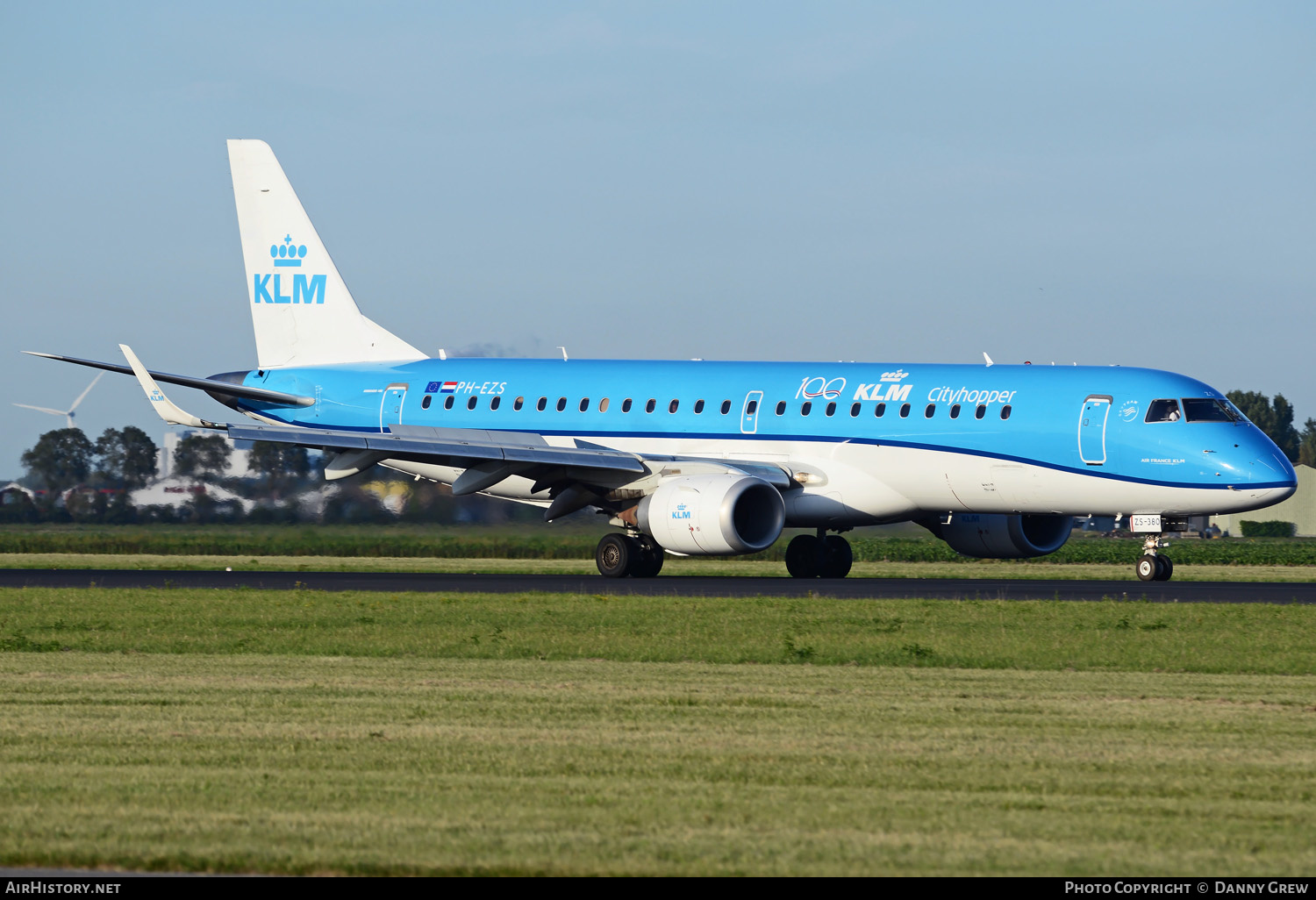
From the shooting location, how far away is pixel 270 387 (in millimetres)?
37562

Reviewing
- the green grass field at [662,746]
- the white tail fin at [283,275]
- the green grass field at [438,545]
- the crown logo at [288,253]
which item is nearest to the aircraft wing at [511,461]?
the green grass field at [438,545]

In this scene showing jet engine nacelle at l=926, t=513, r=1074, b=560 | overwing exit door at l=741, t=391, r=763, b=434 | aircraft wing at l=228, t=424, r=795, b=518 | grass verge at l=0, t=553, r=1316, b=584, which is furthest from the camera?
grass verge at l=0, t=553, r=1316, b=584

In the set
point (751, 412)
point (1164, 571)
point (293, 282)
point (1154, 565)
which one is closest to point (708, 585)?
point (751, 412)

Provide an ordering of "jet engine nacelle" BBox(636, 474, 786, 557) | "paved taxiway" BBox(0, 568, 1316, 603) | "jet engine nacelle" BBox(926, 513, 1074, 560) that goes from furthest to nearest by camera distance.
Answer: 1. "jet engine nacelle" BBox(926, 513, 1074, 560)
2. "jet engine nacelle" BBox(636, 474, 786, 557)
3. "paved taxiway" BBox(0, 568, 1316, 603)

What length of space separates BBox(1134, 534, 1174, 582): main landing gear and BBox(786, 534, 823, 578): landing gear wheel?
21.1 feet

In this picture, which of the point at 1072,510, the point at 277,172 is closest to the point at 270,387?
the point at 277,172

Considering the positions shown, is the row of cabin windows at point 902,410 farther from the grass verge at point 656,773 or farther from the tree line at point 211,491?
the grass verge at point 656,773

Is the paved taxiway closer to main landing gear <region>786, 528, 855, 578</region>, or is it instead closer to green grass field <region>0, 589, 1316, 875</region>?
main landing gear <region>786, 528, 855, 578</region>

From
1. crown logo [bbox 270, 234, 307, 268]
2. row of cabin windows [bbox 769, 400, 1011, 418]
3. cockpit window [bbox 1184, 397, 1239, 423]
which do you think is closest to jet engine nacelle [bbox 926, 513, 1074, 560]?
row of cabin windows [bbox 769, 400, 1011, 418]

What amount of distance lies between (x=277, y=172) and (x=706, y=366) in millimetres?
12020

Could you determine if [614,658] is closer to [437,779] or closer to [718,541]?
[437,779]

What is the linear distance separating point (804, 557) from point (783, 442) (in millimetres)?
3441

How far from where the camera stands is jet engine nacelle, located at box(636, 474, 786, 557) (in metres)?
29.1

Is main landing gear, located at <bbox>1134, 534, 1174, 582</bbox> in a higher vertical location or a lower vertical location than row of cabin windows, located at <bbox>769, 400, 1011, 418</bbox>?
lower
